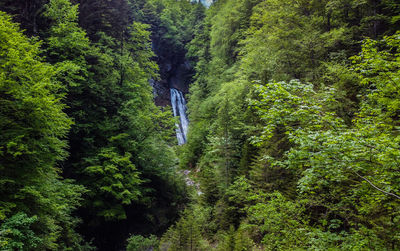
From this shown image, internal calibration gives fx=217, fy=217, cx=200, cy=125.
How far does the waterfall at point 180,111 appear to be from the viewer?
3455 cm

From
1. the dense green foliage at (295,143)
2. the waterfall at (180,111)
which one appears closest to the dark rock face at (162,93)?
the waterfall at (180,111)

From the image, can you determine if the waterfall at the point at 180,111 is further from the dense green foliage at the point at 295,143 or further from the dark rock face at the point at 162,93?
the dense green foliage at the point at 295,143

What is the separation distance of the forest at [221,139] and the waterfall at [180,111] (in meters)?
12.1

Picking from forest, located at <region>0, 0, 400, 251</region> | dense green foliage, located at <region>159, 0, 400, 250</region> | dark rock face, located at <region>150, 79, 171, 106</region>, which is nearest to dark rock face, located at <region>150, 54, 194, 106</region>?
dark rock face, located at <region>150, 79, 171, 106</region>

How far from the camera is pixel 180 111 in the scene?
3750 cm

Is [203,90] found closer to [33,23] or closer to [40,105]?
[33,23]

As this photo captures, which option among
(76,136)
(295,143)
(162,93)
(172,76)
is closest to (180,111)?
(162,93)

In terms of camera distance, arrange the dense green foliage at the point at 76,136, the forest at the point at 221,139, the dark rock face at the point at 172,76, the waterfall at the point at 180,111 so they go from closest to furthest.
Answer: the forest at the point at 221,139 → the dense green foliage at the point at 76,136 → the waterfall at the point at 180,111 → the dark rock face at the point at 172,76

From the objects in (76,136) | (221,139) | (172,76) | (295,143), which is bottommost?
(221,139)

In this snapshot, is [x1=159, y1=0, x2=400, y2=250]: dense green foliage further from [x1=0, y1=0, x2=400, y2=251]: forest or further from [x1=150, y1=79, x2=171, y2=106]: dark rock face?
[x1=150, y1=79, x2=171, y2=106]: dark rock face

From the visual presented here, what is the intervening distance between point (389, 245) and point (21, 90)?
33.0 feet

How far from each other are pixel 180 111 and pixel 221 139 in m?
26.3

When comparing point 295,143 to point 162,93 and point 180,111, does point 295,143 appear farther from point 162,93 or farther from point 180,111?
point 162,93

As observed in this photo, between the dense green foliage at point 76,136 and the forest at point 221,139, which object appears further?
the dense green foliage at point 76,136
